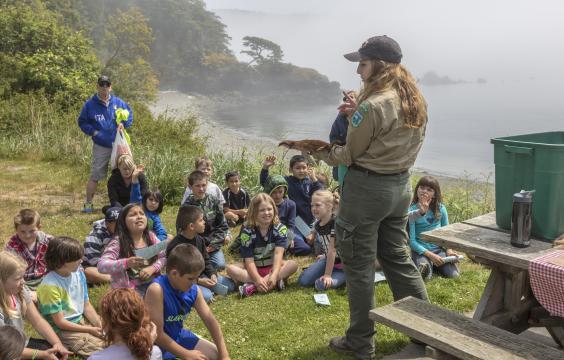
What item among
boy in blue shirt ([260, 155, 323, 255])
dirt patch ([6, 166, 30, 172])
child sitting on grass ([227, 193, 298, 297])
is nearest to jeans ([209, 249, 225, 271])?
child sitting on grass ([227, 193, 298, 297])

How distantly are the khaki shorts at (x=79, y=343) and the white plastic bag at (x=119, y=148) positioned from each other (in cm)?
383

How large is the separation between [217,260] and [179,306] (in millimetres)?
2229

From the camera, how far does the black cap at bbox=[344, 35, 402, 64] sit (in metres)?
3.32

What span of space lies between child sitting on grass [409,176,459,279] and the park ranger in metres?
1.84

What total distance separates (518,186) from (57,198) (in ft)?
26.1

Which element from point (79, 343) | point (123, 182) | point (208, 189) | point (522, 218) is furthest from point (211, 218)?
point (522, 218)

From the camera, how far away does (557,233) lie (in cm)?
320

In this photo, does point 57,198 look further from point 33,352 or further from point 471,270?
point 471,270

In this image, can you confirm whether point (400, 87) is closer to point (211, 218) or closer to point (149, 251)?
point (149, 251)

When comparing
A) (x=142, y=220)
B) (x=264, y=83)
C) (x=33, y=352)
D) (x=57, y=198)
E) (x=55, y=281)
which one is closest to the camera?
(x=33, y=352)

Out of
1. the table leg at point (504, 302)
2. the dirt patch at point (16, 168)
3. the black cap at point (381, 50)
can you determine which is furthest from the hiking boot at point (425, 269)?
the dirt patch at point (16, 168)

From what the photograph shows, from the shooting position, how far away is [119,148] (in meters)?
7.65

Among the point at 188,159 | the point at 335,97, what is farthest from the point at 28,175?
the point at 335,97

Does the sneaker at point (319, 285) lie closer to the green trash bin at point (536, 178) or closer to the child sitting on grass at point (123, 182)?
the green trash bin at point (536, 178)
